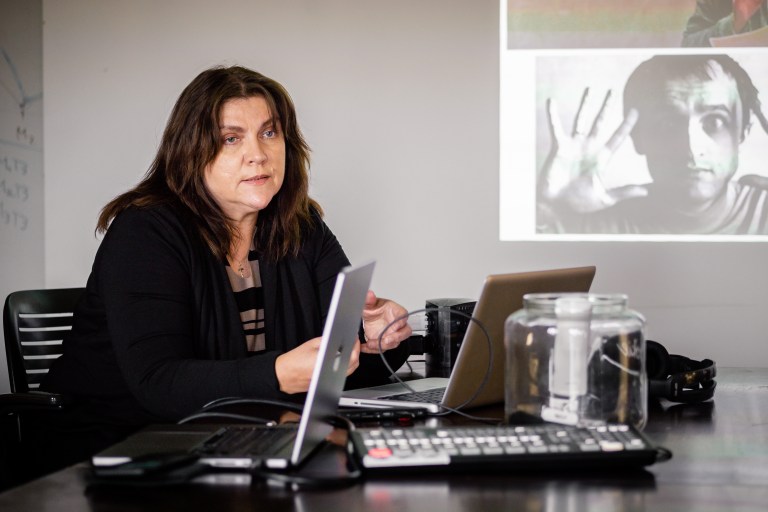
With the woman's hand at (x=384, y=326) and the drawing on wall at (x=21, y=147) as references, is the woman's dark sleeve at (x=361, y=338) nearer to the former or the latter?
the woman's hand at (x=384, y=326)

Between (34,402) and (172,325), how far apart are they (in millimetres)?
371

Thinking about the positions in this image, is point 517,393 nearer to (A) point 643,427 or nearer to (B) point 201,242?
(A) point 643,427

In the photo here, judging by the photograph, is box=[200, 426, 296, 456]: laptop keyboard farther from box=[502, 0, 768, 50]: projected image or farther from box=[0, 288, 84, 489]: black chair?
box=[502, 0, 768, 50]: projected image

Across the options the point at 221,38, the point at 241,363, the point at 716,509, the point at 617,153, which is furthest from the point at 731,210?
the point at 716,509

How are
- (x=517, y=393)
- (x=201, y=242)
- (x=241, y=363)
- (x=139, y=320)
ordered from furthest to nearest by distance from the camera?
(x=201, y=242) < (x=139, y=320) < (x=241, y=363) < (x=517, y=393)

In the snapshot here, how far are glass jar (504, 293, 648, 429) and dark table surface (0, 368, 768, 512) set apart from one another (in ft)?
0.45

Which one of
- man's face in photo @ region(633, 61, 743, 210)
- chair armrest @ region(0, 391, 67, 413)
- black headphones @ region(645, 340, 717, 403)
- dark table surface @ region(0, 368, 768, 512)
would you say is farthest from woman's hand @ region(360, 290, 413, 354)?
man's face in photo @ region(633, 61, 743, 210)

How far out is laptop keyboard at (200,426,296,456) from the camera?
111cm

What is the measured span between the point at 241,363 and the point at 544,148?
7.89ft

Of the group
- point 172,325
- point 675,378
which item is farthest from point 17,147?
point 675,378

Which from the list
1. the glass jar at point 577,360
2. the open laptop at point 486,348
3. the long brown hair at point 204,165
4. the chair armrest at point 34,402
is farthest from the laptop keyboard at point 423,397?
the chair armrest at point 34,402

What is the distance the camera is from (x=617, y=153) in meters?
3.66

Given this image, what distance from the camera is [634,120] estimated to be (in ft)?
12.0

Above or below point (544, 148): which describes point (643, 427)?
below
